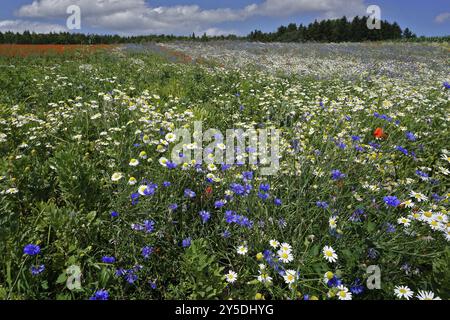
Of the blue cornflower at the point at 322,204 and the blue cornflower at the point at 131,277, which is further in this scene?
the blue cornflower at the point at 322,204

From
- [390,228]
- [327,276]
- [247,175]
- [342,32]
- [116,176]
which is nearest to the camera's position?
[327,276]

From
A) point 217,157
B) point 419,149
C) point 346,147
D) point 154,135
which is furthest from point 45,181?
point 419,149

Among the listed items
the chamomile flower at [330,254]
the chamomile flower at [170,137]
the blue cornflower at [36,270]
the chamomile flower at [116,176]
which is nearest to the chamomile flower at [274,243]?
the chamomile flower at [330,254]

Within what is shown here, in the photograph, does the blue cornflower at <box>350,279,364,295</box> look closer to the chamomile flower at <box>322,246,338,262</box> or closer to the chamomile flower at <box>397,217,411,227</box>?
the chamomile flower at <box>322,246,338,262</box>

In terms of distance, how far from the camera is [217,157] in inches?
125

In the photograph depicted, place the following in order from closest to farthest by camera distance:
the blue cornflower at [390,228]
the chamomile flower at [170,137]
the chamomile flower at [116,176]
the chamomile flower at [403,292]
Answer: the chamomile flower at [403,292], the blue cornflower at [390,228], the chamomile flower at [116,176], the chamomile flower at [170,137]

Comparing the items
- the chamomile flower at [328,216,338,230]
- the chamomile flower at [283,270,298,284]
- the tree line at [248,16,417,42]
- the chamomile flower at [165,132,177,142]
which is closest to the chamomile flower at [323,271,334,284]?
the chamomile flower at [283,270,298,284]

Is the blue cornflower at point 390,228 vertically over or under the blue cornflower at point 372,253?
over

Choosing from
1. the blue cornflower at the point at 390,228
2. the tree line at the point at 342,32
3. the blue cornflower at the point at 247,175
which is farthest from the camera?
the tree line at the point at 342,32

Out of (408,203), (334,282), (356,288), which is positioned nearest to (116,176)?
(334,282)

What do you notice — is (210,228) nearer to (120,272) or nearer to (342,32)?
(120,272)

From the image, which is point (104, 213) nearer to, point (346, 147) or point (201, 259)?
point (201, 259)

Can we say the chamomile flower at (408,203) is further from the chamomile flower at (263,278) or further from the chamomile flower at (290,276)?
the chamomile flower at (263,278)

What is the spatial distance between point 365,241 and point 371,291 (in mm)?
326
